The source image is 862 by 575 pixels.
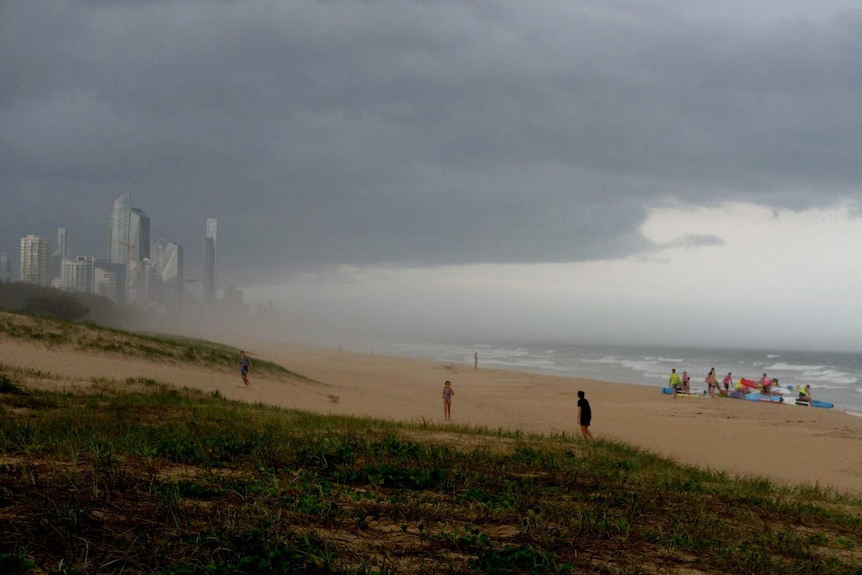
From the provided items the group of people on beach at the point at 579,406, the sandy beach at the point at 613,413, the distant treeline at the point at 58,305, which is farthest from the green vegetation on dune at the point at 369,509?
the distant treeline at the point at 58,305

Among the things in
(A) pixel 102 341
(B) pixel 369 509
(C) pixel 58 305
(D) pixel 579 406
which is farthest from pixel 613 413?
(C) pixel 58 305

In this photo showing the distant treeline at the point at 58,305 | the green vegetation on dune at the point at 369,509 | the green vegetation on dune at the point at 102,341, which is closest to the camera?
the green vegetation on dune at the point at 369,509

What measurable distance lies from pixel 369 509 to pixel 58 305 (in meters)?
70.6

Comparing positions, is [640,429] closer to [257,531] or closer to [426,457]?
[426,457]

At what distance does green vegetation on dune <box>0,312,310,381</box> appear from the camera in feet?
90.4

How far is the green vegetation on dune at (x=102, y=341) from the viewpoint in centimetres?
2755

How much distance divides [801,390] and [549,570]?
38.0 metres

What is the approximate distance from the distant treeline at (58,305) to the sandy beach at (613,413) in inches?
824

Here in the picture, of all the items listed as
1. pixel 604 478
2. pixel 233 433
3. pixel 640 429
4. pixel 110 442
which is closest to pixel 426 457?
pixel 604 478

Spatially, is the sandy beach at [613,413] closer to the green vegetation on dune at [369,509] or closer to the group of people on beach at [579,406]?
the group of people on beach at [579,406]

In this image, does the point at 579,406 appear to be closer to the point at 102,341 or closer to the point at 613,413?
the point at 613,413

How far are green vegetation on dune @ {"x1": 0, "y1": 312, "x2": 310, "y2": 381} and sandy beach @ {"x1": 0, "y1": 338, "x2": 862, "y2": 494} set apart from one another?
790mm

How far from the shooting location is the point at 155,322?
441 feet

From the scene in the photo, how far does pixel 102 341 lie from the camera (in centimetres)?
2892
